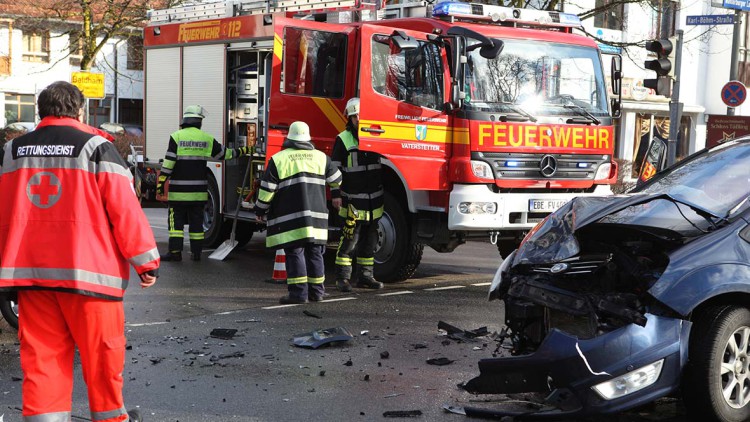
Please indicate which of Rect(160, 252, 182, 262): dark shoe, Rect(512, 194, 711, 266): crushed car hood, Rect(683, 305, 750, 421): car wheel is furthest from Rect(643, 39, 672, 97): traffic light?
Rect(683, 305, 750, 421): car wheel

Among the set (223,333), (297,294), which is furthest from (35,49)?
(223,333)

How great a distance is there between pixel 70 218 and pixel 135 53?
138 ft

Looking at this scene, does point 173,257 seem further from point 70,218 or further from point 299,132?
point 70,218

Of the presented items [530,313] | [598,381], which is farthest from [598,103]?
[598,381]

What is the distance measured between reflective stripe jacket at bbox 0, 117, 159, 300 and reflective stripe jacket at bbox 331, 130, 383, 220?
563 centimetres

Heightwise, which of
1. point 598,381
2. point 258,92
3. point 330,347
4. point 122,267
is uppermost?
point 258,92

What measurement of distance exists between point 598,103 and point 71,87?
7.19 metres

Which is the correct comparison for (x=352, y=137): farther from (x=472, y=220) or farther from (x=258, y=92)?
(x=258, y=92)

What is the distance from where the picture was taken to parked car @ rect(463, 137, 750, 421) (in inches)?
203

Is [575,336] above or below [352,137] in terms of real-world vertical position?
below

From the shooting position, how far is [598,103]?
10.9 m

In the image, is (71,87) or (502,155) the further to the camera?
(502,155)

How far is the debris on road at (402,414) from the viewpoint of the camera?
5703mm

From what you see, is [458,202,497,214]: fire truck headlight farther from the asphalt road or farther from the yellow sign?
the yellow sign
